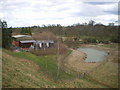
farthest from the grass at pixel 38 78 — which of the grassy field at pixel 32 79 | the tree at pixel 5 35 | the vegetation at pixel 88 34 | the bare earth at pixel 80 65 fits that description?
the vegetation at pixel 88 34

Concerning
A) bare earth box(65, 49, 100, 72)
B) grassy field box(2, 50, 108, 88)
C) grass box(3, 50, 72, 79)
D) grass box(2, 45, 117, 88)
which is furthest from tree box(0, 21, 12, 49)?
bare earth box(65, 49, 100, 72)

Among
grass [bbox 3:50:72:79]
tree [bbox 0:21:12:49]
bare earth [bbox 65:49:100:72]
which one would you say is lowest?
bare earth [bbox 65:49:100:72]

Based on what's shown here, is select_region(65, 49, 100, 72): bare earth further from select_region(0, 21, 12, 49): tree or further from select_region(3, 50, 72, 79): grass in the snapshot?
select_region(0, 21, 12, 49): tree

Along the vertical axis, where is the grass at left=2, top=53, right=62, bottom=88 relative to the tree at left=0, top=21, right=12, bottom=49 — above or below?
below

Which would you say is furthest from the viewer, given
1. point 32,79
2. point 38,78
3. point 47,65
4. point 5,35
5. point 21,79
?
point 5,35

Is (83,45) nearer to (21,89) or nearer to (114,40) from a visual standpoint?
(114,40)

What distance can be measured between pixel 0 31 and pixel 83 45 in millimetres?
32305

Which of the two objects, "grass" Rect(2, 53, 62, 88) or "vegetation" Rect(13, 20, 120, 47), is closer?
"grass" Rect(2, 53, 62, 88)

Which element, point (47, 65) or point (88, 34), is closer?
point (47, 65)

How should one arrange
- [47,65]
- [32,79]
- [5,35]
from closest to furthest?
[32,79]
[47,65]
[5,35]

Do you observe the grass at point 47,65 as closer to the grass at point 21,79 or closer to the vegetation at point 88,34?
the grass at point 21,79

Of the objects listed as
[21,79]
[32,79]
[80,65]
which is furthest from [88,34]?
[21,79]

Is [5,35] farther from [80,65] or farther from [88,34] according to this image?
[88,34]

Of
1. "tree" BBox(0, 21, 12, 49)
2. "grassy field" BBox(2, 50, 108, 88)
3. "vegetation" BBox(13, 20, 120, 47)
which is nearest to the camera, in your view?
"grassy field" BBox(2, 50, 108, 88)
